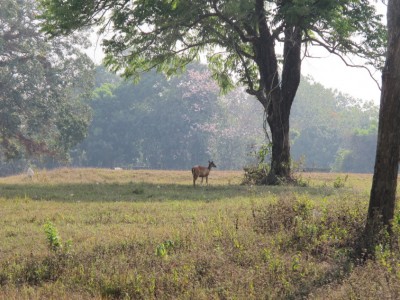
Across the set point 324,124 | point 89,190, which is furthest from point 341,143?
point 89,190

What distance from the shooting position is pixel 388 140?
337 inches

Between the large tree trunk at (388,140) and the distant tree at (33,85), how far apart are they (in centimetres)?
3574

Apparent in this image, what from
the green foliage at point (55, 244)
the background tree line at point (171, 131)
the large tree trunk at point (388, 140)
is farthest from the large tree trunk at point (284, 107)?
the background tree line at point (171, 131)

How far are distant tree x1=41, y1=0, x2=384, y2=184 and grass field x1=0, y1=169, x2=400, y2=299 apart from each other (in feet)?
32.1

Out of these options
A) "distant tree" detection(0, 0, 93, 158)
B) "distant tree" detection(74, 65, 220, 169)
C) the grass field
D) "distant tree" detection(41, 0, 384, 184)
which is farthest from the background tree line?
the grass field

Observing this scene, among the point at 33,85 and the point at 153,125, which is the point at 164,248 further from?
the point at 153,125

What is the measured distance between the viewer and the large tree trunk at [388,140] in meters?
8.55

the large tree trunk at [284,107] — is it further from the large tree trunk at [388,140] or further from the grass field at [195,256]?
the large tree trunk at [388,140]

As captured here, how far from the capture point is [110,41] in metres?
21.9

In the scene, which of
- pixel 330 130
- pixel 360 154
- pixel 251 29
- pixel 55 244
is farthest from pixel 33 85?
pixel 330 130

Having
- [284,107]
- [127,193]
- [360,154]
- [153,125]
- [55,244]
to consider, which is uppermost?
[153,125]

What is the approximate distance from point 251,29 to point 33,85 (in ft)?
89.6

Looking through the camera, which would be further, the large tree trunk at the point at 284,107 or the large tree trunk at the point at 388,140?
the large tree trunk at the point at 284,107

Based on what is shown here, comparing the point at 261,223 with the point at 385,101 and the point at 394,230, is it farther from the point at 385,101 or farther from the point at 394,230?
the point at 385,101
